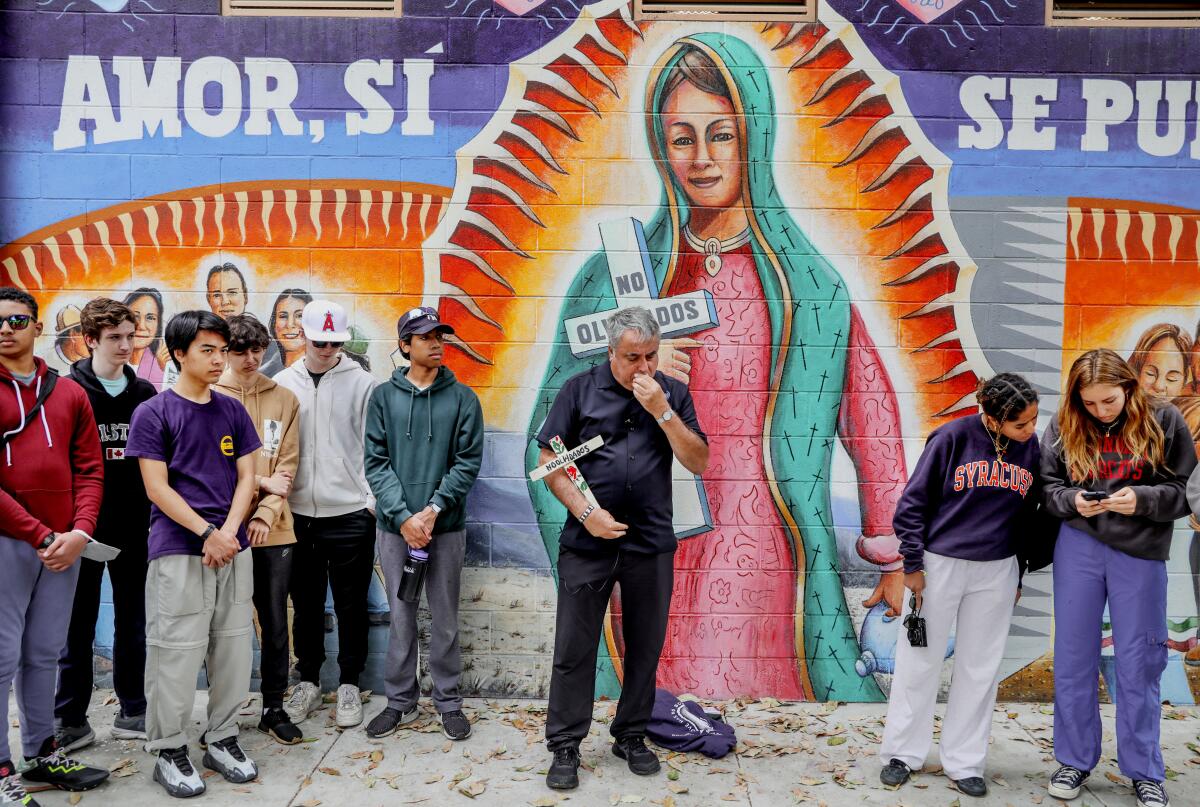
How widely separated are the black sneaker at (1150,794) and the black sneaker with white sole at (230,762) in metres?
4.02

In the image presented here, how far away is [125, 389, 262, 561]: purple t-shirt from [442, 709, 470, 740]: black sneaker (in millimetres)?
1517

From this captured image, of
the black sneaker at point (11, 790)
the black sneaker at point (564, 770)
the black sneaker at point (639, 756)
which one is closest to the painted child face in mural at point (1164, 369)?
the black sneaker at point (639, 756)

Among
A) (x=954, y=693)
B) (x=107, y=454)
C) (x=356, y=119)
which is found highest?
(x=356, y=119)

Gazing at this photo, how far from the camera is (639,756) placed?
14.5 ft

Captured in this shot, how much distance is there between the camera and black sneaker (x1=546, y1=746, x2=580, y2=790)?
168 inches

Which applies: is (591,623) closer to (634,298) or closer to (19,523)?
(634,298)

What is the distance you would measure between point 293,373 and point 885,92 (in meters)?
3.64

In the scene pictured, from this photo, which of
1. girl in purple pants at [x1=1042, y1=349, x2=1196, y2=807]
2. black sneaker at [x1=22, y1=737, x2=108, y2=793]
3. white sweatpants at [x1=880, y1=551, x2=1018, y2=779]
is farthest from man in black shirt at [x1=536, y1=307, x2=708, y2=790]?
black sneaker at [x1=22, y1=737, x2=108, y2=793]

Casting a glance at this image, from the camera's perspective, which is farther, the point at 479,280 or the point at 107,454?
the point at 479,280

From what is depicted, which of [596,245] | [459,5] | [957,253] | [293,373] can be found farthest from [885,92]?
[293,373]

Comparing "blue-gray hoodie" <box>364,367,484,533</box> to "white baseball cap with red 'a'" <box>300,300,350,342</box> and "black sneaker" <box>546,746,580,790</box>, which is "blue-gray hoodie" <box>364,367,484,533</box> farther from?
"black sneaker" <box>546,746,580,790</box>

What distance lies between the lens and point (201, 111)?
17.3 ft

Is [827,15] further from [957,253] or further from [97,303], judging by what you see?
[97,303]

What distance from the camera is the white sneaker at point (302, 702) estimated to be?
195 inches
